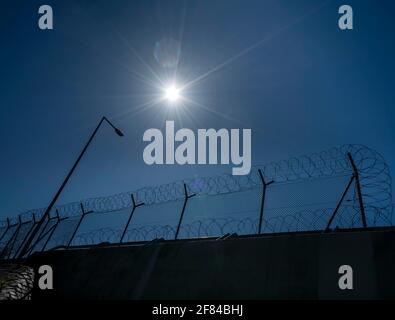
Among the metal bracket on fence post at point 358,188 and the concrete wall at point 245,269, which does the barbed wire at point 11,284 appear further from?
the metal bracket on fence post at point 358,188

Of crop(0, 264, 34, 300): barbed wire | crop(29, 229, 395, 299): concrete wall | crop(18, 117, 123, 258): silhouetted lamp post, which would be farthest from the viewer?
crop(18, 117, 123, 258): silhouetted lamp post

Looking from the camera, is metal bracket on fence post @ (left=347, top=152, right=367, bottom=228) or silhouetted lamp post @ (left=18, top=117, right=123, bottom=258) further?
silhouetted lamp post @ (left=18, top=117, right=123, bottom=258)

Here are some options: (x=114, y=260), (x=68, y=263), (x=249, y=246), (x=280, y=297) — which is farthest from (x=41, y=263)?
(x=280, y=297)

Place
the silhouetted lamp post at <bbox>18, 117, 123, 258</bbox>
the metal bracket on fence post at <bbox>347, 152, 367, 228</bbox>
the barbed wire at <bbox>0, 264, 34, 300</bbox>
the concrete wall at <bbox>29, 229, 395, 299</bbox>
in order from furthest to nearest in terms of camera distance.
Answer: the silhouetted lamp post at <bbox>18, 117, 123, 258</bbox> → the barbed wire at <bbox>0, 264, 34, 300</bbox> → the metal bracket on fence post at <bbox>347, 152, 367, 228</bbox> → the concrete wall at <bbox>29, 229, 395, 299</bbox>

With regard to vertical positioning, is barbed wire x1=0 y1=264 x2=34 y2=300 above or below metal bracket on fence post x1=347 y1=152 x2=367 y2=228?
below

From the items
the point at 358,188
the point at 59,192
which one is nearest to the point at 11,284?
the point at 59,192

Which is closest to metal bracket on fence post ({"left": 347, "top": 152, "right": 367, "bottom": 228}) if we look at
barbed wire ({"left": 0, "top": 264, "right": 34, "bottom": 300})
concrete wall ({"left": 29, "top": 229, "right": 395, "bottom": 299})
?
concrete wall ({"left": 29, "top": 229, "right": 395, "bottom": 299})

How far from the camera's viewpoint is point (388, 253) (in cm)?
657

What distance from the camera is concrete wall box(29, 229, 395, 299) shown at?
669 centimetres

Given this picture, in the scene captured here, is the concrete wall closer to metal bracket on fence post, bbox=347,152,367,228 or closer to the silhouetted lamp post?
metal bracket on fence post, bbox=347,152,367,228

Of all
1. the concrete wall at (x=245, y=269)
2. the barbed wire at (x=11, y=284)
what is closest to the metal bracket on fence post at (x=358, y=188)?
the concrete wall at (x=245, y=269)

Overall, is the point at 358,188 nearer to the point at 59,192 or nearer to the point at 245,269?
the point at 245,269

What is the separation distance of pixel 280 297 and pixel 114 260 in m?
5.74
